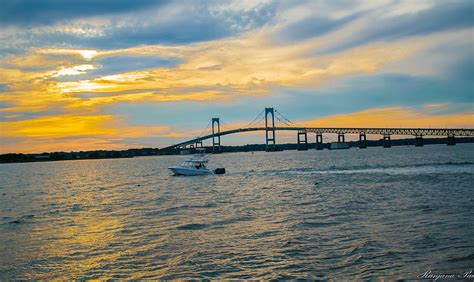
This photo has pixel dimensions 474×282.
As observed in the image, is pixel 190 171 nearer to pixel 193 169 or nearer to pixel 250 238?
pixel 193 169

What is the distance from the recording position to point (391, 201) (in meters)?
22.9

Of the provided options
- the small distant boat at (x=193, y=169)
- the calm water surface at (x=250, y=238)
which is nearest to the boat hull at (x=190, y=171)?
the small distant boat at (x=193, y=169)

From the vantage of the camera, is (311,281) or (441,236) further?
(441,236)

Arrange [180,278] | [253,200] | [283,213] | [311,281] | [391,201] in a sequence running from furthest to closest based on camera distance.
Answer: [253,200] < [391,201] < [283,213] < [180,278] < [311,281]

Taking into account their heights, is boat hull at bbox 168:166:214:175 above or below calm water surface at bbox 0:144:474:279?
above

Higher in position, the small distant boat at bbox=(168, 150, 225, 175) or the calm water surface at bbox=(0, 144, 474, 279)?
the small distant boat at bbox=(168, 150, 225, 175)

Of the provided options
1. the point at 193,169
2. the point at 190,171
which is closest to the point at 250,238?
the point at 193,169

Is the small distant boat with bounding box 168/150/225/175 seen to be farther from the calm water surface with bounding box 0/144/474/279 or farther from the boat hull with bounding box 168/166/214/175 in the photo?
the calm water surface with bounding box 0/144/474/279

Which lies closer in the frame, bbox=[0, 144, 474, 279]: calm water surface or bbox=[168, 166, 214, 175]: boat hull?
bbox=[0, 144, 474, 279]: calm water surface

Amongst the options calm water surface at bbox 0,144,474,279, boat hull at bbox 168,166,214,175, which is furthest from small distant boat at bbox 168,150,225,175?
calm water surface at bbox 0,144,474,279

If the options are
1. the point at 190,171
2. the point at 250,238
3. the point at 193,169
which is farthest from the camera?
the point at 190,171

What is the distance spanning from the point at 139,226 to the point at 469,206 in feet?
45.3

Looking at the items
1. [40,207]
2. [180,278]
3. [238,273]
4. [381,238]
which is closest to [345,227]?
[381,238]

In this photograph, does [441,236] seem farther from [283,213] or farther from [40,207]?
[40,207]
